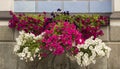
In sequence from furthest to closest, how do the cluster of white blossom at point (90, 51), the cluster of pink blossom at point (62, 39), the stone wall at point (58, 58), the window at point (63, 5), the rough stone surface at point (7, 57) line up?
the window at point (63, 5), the rough stone surface at point (7, 57), the stone wall at point (58, 58), the cluster of white blossom at point (90, 51), the cluster of pink blossom at point (62, 39)

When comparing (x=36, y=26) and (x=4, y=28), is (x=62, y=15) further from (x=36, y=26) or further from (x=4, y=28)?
(x=4, y=28)

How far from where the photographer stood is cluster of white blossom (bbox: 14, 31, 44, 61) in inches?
386

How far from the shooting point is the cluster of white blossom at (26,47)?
32.2 feet

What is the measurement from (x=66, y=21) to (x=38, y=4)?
42.3 inches

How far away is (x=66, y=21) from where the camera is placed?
→ 1042cm

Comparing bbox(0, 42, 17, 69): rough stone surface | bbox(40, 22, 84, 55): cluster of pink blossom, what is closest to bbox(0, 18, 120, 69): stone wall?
bbox(0, 42, 17, 69): rough stone surface

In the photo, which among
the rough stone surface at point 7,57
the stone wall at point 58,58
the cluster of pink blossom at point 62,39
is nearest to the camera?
the cluster of pink blossom at point 62,39

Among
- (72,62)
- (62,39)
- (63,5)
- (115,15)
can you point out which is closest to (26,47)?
(62,39)

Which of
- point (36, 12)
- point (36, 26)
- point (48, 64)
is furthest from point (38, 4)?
point (48, 64)

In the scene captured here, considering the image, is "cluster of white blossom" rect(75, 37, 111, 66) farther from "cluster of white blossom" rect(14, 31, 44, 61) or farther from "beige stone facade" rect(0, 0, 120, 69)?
"cluster of white blossom" rect(14, 31, 44, 61)

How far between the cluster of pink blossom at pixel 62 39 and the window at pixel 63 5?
118 cm

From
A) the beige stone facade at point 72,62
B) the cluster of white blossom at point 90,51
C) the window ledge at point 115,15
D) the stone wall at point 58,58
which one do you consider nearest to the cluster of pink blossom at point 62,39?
the cluster of white blossom at point 90,51

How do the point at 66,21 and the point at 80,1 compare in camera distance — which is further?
the point at 80,1

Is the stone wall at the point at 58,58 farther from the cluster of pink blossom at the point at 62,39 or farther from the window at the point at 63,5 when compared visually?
the cluster of pink blossom at the point at 62,39
